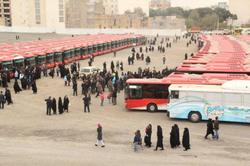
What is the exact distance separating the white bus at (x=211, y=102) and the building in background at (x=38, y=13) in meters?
96.6

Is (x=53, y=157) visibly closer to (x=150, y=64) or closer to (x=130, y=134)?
(x=130, y=134)

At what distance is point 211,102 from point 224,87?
2.69ft

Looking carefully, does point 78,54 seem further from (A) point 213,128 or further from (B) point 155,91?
(A) point 213,128

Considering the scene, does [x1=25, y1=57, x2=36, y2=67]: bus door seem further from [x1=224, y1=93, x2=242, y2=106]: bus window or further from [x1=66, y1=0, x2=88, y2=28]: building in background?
[x1=66, y1=0, x2=88, y2=28]: building in background

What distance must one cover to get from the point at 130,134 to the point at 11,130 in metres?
4.63

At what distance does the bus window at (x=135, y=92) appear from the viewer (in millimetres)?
22203

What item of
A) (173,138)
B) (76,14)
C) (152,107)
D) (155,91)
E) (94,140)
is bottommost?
(94,140)

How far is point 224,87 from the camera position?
1959 cm

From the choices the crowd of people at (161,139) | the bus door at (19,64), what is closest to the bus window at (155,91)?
the crowd of people at (161,139)

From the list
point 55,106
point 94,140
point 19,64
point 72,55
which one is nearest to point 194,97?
point 94,140

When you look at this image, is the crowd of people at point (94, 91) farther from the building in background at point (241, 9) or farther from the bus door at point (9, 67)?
the building in background at point (241, 9)

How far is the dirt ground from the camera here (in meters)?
14.3

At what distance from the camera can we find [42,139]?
16906 millimetres

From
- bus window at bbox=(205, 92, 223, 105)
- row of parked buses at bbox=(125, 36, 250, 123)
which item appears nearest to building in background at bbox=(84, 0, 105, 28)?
row of parked buses at bbox=(125, 36, 250, 123)
